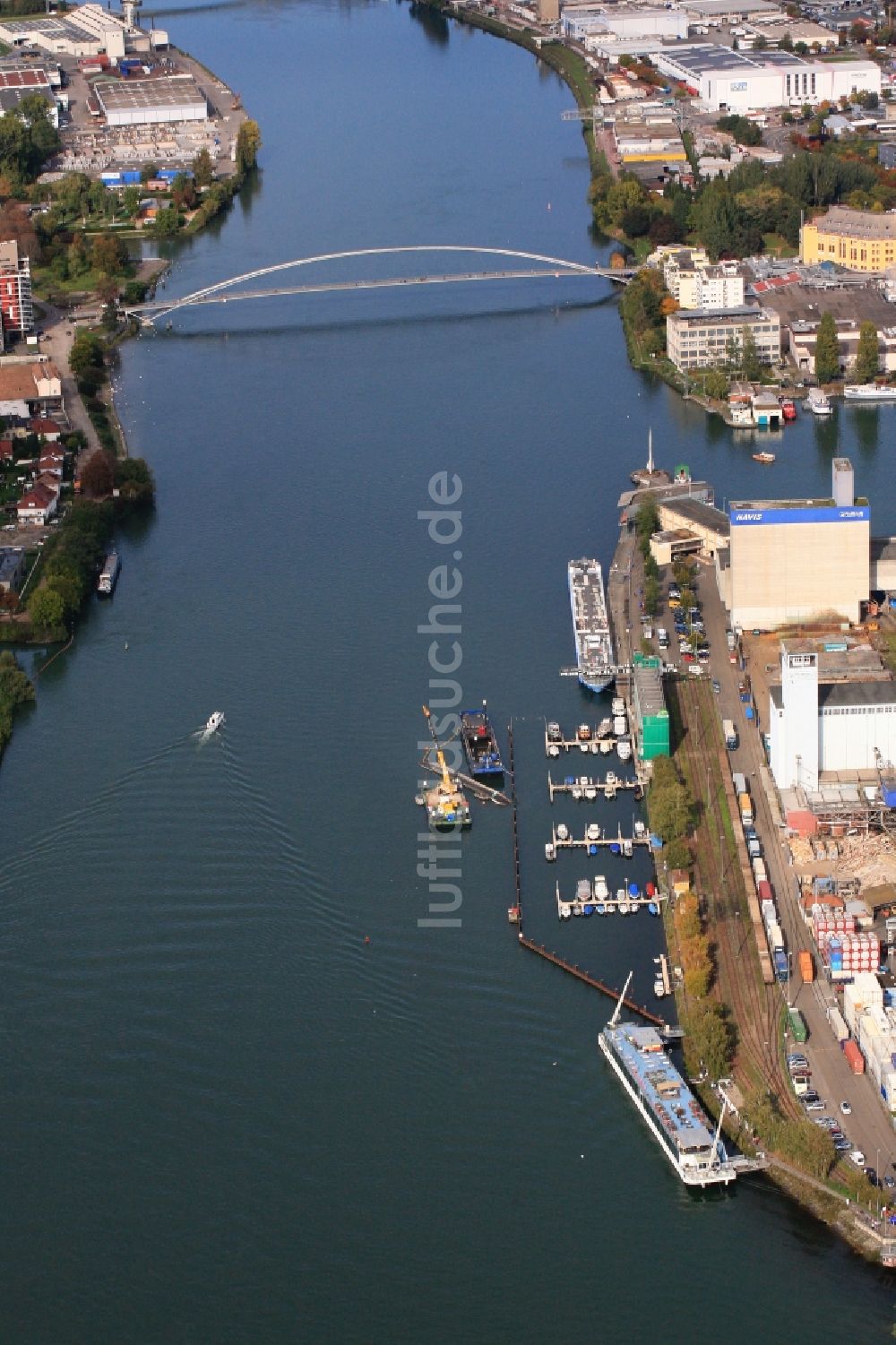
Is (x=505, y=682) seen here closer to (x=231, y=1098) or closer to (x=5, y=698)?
(x=5, y=698)

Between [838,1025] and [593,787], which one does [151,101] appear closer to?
[593,787]

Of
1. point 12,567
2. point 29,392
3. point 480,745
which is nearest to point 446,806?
point 480,745

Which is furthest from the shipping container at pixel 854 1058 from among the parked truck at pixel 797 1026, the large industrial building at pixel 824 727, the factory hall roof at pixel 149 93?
the factory hall roof at pixel 149 93

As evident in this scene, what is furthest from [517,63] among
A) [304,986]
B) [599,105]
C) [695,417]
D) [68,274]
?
[304,986]

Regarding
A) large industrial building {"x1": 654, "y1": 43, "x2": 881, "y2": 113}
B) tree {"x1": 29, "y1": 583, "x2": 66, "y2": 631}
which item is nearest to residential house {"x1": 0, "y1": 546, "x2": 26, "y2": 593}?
tree {"x1": 29, "y1": 583, "x2": 66, "y2": 631}

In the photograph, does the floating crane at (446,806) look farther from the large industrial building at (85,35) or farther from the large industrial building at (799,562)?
the large industrial building at (85,35)

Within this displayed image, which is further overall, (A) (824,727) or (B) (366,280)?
(B) (366,280)
